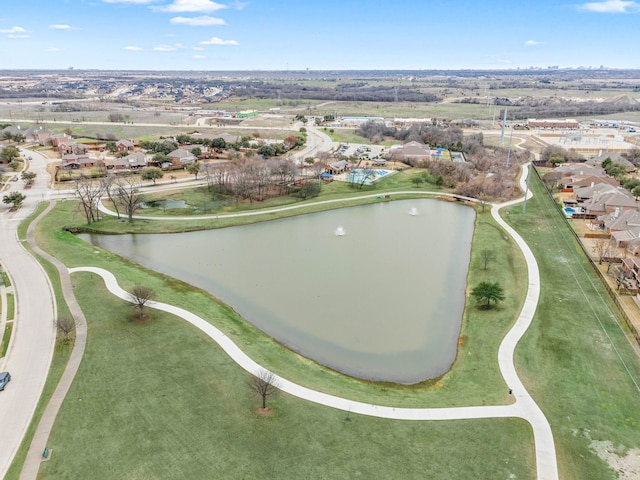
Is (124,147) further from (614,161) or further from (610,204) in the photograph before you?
(614,161)

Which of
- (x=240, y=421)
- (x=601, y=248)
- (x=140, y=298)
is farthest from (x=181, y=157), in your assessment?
(x=601, y=248)

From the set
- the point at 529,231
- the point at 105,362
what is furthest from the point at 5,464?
the point at 529,231

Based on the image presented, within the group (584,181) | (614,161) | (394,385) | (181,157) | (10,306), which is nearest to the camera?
(394,385)

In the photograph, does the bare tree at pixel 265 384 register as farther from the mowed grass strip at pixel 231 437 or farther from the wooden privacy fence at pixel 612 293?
the wooden privacy fence at pixel 612 293

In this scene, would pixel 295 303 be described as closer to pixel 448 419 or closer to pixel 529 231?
pixel 448 419

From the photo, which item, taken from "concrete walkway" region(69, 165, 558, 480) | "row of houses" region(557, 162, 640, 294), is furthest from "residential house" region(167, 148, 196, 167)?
"row of houses" region(557, 162, 640, 294)
